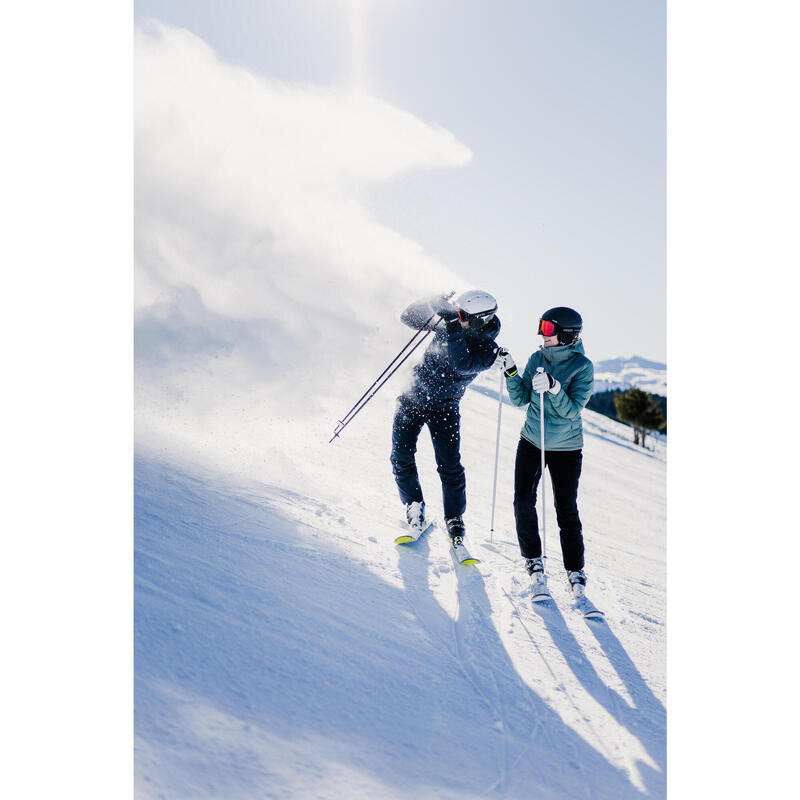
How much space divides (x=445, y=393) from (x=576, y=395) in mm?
575

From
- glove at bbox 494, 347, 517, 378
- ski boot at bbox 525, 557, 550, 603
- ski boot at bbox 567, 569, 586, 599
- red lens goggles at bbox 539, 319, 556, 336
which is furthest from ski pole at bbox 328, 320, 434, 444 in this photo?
ski boot at bbox 567, 569, 586, 599

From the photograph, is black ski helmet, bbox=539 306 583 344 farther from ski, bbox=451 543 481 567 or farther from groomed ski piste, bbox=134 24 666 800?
ski, bbox=451 543 481 567

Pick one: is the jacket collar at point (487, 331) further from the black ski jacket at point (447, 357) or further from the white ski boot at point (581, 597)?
the white ski boot at point (581, 597)

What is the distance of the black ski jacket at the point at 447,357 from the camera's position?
270 centimetres

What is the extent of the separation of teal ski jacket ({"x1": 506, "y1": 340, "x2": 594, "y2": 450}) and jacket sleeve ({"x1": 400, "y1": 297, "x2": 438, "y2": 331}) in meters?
0.44

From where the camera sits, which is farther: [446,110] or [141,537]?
[446,110]

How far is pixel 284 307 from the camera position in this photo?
305cm

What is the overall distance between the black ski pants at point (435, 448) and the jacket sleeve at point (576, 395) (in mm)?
501

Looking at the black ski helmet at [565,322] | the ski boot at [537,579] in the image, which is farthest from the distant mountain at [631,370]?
the ski boot at [537,579]

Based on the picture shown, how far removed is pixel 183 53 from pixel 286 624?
95.7 inches

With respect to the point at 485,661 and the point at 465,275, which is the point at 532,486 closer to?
the point at 485,661

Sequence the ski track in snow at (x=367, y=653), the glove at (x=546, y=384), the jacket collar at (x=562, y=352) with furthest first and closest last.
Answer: the jacket collar at (x=562, y=352), the glove at (x=546, y=384), the ski track in snow at (x=367, y=653)

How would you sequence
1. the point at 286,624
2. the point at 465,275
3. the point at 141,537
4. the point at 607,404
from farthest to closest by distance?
the point at 607,404 < the point at 465,275 < the point at 141,537 < the point at 286,624
